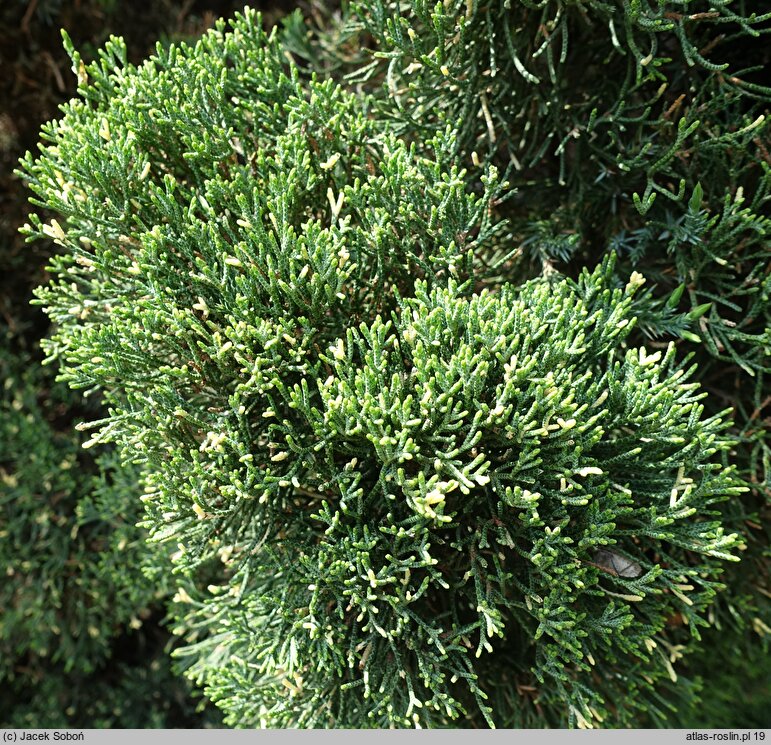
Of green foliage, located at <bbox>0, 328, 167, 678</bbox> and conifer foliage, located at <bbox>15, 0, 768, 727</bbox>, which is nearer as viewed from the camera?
conifer foliage, located at <bbox>15, 0, 768, 727</bbox>

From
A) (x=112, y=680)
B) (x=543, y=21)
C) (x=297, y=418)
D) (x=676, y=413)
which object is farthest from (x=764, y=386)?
(x=112, y=680)

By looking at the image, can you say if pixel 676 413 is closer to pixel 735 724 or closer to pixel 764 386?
pixel 764 386

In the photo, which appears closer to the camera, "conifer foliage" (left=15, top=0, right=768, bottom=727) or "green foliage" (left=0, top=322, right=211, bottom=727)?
"conifer foliage" (left=15, top=0, right=768, bottom=727)

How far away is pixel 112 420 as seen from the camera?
1988mm

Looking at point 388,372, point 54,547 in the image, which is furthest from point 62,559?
point 388,372

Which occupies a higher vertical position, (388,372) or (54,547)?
(54,547)

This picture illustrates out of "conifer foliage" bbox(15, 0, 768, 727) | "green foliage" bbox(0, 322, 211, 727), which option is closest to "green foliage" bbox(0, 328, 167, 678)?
"green foliage" bbox(0, 322, 211, 727)

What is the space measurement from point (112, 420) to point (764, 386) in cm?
235

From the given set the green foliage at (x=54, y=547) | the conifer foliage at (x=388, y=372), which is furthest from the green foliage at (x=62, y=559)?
the conifer foliage at (x=388, y=372)

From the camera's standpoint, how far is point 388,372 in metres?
1.94

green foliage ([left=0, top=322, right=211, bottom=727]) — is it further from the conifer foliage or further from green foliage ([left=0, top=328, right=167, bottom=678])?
the conifer foliage

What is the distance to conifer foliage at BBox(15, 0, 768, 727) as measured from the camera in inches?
72.5

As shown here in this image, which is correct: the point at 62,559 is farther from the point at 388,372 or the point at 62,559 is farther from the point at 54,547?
the point at 388,372

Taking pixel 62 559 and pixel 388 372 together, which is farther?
pixel 62 559
